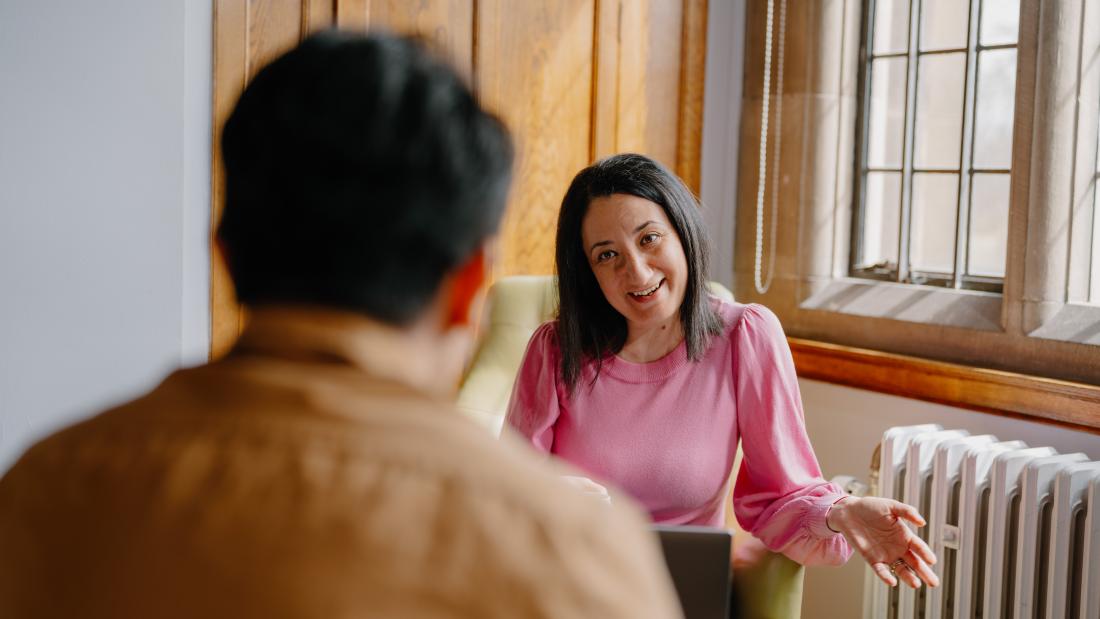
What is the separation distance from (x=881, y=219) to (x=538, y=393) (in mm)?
1360

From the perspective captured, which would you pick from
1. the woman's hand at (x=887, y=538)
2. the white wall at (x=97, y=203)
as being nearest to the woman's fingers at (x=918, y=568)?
the woman's hand at (x=887, y=538)

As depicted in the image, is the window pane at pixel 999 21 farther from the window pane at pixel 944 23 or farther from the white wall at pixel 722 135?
the white wall at pixel 722 135

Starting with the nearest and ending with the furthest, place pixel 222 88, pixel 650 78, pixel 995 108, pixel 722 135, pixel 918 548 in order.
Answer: pixel 918 548
pixel 222 88
pixel 995 108
pixel 650 78
pixel 722 135

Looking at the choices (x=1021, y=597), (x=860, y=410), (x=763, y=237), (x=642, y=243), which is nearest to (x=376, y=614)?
(x=642, y=243)

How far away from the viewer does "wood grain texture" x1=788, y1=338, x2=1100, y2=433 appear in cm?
231

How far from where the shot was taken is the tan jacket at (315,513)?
20.6 inches

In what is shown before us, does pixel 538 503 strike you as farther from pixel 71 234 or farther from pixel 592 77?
pixel 592 77

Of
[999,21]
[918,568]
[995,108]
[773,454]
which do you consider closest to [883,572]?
[918,568]

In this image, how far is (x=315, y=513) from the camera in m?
0.53

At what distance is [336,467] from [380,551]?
1.9 inches

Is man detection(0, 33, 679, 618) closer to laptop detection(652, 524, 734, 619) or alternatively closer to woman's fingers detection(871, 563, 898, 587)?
laptop detection(652, 524, 734, 619)

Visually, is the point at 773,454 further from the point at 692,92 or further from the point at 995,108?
the point at 692,92

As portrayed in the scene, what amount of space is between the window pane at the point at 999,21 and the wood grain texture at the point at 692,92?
81 centimetres

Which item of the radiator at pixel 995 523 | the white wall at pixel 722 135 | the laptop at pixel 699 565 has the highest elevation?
the white wall at pixel 722 135
